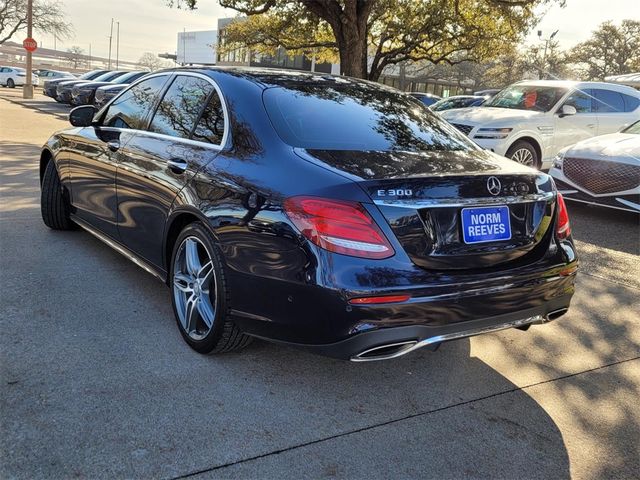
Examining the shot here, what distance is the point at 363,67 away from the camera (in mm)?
16062

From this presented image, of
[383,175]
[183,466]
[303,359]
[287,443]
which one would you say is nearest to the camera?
[183,466]

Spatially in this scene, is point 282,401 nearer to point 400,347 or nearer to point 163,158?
point 400,347

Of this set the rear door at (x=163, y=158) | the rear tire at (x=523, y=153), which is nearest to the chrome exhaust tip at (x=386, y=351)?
the rear door at (x=163, y=158)

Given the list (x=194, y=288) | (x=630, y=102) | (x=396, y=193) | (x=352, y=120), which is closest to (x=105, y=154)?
(x=194, y=288)

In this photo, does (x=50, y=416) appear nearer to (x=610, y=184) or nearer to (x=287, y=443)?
(x=287, y=443)

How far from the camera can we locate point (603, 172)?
7.36 m

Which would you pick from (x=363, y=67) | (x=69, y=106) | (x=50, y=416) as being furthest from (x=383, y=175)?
(x=69, y=106)

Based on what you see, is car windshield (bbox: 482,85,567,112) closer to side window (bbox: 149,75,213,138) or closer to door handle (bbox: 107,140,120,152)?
side window (bbox: 149,75,213,138)

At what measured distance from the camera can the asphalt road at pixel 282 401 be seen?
2.44 metres

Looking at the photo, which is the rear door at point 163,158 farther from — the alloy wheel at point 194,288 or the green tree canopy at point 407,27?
the green tree canopy at point 407,27

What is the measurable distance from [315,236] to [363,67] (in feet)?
46.9

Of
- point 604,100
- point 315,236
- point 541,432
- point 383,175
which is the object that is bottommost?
point 541,432

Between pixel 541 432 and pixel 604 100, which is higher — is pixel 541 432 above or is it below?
below

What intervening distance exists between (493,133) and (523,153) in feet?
2.52
